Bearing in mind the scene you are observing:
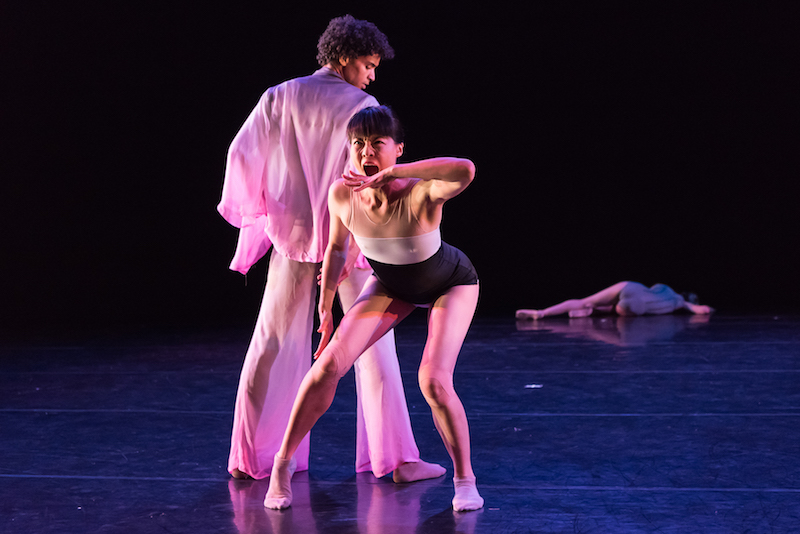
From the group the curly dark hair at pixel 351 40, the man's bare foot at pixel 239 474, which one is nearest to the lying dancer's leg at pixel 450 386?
the man's bare foot at pixel 239 474

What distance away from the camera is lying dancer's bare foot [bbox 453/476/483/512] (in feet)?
5.85

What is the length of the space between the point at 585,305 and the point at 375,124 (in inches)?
160

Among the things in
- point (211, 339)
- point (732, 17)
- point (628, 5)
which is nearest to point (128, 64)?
point (211, 339)

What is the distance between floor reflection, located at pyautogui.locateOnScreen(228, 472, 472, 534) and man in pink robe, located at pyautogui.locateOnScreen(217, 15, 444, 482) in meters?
0.09

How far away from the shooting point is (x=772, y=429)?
2.46 m

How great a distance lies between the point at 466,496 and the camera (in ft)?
5.90

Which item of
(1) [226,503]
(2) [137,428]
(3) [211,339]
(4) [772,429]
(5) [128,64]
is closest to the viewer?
(1) [226,503]

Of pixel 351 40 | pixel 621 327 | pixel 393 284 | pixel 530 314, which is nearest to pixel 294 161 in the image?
pixel 351 40

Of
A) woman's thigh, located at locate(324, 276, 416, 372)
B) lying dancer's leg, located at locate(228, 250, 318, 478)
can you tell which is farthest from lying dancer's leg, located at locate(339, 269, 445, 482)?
woman's thigh, located at locate(324, 276, 416, 372)

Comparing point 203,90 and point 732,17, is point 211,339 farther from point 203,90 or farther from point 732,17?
point 732,17

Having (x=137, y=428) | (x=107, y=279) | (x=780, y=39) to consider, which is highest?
(x=780, y=39)

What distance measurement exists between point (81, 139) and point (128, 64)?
0.80 meters

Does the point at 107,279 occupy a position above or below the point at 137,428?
below

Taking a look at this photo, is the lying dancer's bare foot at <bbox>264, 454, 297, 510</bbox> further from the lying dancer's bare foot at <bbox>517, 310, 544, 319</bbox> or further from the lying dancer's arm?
the lying dancer's arm
